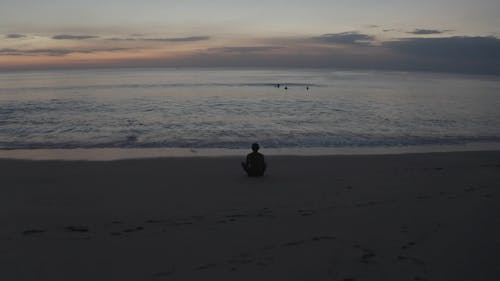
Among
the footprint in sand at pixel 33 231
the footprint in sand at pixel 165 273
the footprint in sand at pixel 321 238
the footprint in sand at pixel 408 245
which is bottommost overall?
the footprint in sand at pixel 33 231

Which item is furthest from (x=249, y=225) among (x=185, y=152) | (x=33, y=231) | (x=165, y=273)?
(x=185, y=152)

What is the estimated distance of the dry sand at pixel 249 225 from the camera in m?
4.80

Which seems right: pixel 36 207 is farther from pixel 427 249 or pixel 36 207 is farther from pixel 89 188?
pixel 427 249

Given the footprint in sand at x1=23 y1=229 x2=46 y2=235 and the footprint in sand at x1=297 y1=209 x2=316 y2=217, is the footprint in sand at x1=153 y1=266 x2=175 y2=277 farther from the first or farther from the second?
the footprint in sand at x1=297 y1=209 x2=316 y2=217

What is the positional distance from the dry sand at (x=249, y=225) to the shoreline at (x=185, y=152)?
310 cm

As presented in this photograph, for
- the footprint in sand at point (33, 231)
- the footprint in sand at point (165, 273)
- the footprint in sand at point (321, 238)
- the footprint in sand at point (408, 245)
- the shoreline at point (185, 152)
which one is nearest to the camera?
the footprint in sand at point (165, 273)

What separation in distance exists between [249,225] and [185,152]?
918 centimetres

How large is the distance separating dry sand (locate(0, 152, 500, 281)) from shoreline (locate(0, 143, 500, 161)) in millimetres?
3099

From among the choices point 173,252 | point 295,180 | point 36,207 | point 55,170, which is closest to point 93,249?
point 173,252

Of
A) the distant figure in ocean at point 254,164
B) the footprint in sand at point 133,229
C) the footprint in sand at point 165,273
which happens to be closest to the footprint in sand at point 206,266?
the footprint in sand at point 165,273

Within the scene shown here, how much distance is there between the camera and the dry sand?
480cm

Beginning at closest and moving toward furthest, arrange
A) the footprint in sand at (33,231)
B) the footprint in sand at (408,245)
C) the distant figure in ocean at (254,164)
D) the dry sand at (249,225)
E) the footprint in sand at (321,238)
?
the dry sand at (249,225)
the footprint in sand at (408,245)
the footprint in sand at (321,238)
the footprint in sand at (33,231)
the distant figure in ocean at (254,164)

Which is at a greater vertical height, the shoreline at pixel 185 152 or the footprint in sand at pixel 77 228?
the footprint in sand at pixel 77 228

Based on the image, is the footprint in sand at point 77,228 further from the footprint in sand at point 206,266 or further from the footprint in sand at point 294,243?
the footprint in sand at point 294,243
